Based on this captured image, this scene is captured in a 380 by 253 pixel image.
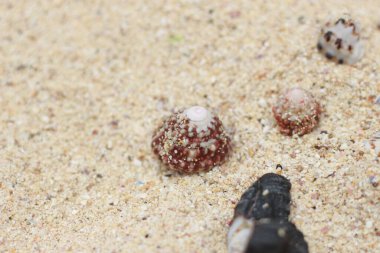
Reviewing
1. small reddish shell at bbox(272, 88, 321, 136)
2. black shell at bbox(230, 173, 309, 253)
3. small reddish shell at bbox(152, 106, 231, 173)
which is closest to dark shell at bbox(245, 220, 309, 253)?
black shell at bbox(230, 173, 309, 253)

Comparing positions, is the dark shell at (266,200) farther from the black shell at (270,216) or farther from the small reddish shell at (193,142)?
the small reddish shell at (193,142)

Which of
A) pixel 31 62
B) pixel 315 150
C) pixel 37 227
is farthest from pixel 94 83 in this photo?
pixel 315 150

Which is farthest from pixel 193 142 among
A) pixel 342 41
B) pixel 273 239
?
pixel 342 41

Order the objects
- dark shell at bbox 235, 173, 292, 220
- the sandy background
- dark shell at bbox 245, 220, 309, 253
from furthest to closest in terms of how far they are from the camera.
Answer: the sandy background
dark shell at bbox 235, 173, 292, 220
dark shell at bbox 245, 220, 309, 253

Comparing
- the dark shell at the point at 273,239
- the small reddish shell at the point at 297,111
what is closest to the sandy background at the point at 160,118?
the small reddish shell at the point at 297,111

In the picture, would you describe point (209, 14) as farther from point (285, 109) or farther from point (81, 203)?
point (81, 203)

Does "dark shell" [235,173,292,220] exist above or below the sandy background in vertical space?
above

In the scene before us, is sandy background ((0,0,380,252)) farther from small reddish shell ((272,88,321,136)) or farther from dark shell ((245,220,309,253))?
dark shell ((245,220,309,253))
